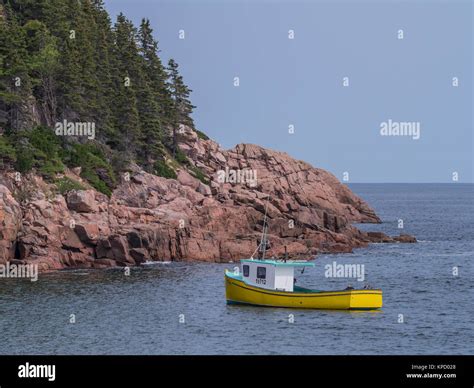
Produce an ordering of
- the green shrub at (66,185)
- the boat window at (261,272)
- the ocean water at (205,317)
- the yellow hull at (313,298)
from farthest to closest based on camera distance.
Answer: the green shrub at (66,185)
the boat window at (261,272)
the yellow hull at (313,298)
the ocean water at (205,317)

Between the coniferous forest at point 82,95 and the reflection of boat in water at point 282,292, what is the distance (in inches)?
1067

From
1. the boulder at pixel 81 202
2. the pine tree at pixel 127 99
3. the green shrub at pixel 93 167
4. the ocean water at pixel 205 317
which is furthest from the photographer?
the pine tree at pixel 127 99

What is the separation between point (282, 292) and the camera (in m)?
57.8

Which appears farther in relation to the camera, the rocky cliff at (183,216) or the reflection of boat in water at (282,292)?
the rocky cliff at (183,216)

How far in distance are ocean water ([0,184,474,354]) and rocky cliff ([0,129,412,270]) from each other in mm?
2990

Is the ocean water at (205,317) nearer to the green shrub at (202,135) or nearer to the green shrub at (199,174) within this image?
the green shrub at (199,174)

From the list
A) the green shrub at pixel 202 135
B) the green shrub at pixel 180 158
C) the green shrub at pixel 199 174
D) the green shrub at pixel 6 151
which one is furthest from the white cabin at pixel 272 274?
the green shrub at pixel 202 135

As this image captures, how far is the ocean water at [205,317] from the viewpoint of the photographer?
4788 cm

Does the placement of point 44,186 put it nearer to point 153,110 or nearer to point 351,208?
point 153,110

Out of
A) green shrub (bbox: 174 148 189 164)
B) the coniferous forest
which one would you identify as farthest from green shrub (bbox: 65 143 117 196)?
green shrub (bbox: 174 148 189 164)

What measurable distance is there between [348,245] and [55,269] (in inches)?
1365

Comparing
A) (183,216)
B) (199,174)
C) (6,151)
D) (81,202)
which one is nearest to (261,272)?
(81,202)

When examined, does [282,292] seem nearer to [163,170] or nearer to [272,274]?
[272,274]

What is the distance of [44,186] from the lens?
79.2 metres
